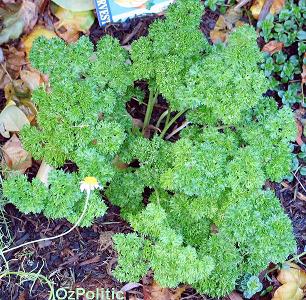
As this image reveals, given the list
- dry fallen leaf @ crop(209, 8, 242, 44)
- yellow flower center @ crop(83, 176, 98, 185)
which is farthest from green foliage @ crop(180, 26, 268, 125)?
dry fallen leaf @ crop(209, 8, 242, 44)

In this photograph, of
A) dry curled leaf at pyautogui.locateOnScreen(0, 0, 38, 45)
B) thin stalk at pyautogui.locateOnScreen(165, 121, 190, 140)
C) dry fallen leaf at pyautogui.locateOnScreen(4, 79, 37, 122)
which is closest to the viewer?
thin stalk at pyautogui.locateOnScreen(165, 121, 190, 140)

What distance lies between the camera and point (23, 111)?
2.32m

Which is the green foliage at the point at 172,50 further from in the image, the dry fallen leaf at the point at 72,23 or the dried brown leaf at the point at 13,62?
the dried brown leaf at the point at 13,62

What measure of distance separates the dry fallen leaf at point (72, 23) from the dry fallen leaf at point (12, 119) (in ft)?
1.26

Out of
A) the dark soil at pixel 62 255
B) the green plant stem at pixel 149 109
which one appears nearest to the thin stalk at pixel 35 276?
the dark soil at pixel 62 255

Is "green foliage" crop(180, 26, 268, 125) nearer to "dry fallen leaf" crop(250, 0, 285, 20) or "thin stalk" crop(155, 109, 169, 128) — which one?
"thin stalk" crop(155, 109, 169, 128)

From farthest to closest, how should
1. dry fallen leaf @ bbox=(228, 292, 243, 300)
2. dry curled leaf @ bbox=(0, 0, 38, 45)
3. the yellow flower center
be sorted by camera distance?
1. dry curled leaf @ bbox=(0, 0, 38, 45)
2. dry fallen leaf @ bbox=(228, 292, 243, 300)
3. the yellow flower center

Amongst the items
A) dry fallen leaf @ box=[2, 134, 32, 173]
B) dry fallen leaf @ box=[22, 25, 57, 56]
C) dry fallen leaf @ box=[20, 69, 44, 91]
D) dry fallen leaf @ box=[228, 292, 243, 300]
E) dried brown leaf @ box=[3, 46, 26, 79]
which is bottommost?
dry fallen leaf @ box=[228, 292, 243, 300]

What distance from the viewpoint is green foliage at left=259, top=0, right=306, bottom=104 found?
7.93 feet

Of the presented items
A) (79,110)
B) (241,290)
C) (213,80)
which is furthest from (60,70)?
(241,290)

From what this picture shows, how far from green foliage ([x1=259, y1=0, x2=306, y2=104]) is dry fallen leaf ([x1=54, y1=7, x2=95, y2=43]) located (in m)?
0.68

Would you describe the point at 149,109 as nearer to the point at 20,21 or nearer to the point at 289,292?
the point at 20,21

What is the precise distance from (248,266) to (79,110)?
730 millimetres

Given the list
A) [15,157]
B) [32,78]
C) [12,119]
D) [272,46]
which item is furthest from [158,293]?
[272,46]
